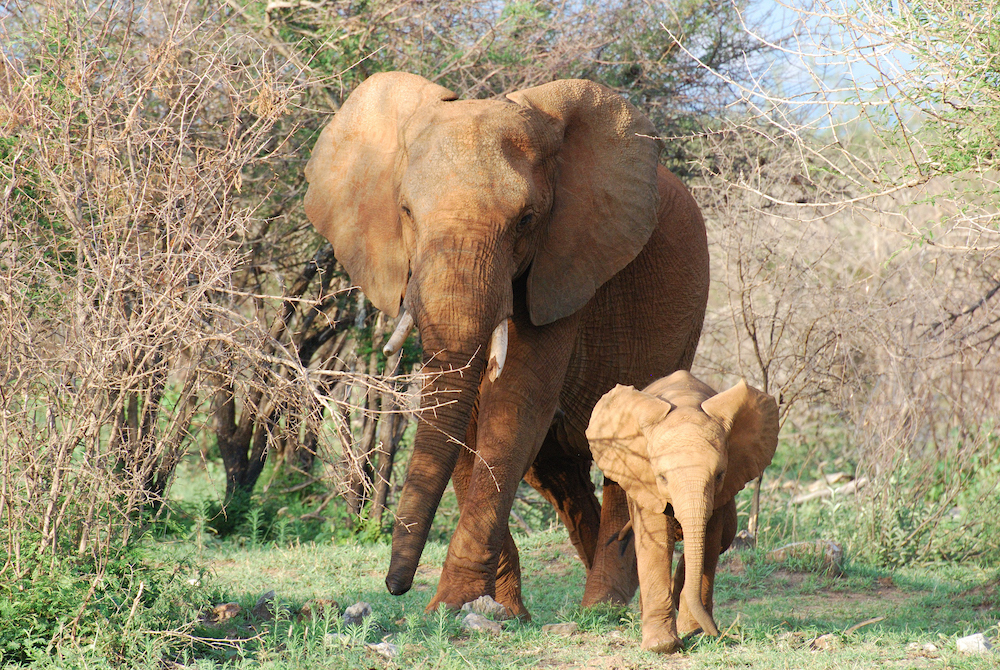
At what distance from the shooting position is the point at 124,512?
17.3ft

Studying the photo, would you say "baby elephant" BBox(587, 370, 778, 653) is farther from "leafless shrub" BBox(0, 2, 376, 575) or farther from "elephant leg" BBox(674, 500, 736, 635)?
"leafless shrub" BBox(0, 2, 376, 575)

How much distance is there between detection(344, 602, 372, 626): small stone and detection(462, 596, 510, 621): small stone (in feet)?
1.70

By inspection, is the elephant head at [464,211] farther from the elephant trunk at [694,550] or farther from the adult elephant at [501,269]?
the elephant trunk at [694,550]

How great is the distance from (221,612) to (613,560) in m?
2.43

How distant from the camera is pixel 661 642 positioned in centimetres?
533

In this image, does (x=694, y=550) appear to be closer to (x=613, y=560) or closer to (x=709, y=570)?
(x=709, y=570)

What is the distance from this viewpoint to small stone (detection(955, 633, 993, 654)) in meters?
5.39

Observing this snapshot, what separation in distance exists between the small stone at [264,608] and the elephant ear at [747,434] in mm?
2403

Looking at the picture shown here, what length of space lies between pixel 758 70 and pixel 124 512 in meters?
8.03

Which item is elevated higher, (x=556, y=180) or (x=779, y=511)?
(x=556, y=180)

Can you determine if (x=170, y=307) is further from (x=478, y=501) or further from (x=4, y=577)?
(x=478, y=501)

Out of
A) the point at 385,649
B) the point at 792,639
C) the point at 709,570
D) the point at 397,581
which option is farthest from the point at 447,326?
the point at 792,639

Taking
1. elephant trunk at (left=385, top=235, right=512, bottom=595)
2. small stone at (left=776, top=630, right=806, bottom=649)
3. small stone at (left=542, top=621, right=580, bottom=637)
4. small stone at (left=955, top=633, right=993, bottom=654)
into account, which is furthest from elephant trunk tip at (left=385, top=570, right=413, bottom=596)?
small stone at (left=955, top=633, right=993, bottom=654)

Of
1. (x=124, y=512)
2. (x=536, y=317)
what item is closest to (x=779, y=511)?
(x=536, y=317)
